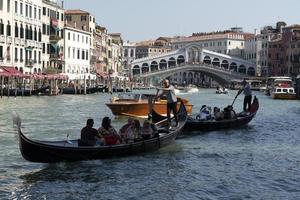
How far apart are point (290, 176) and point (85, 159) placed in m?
2.53

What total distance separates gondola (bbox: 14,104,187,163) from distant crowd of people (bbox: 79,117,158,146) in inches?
4.1

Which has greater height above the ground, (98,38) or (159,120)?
(98,38)

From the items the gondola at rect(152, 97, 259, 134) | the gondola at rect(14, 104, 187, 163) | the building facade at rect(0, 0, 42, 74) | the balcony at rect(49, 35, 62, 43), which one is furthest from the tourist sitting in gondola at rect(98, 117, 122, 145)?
the balcony at rect(49, 35, 62, 43)

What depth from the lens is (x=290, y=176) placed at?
A: 24.7ft

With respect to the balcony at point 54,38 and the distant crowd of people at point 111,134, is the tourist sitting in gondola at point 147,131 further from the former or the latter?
the balcony at point 54,38

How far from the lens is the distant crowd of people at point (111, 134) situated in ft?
25.6

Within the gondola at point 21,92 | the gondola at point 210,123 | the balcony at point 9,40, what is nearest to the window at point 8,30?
the balcony at point 9,40

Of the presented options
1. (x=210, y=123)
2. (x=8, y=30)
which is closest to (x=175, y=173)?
(x=210, y=123)

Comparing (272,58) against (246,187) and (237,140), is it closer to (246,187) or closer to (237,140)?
(237,140)

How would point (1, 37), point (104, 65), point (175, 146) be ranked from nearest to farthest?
point (175, 146)
point (1, 37)
point (104, 65)

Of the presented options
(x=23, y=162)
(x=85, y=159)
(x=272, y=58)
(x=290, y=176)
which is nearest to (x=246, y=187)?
(x=290, y=176)

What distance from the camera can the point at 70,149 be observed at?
24.5ft

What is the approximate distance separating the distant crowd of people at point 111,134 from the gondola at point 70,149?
105mm

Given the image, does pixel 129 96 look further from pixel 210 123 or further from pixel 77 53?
pixel 77 53
